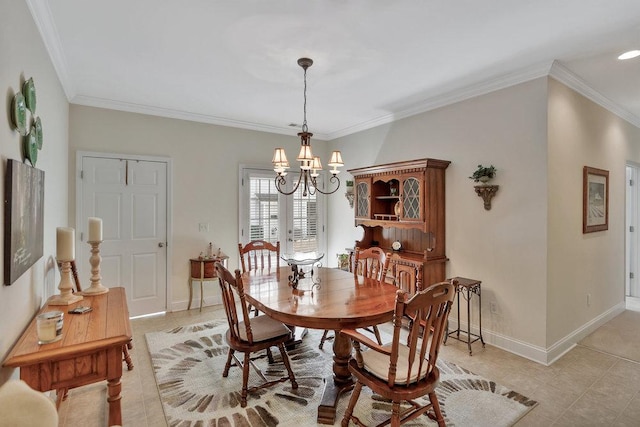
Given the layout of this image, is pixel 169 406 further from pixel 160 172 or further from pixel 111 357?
pixel 160 172

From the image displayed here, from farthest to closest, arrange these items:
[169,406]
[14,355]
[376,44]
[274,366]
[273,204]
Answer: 1. [273,204]
2. [274,366]
3. [376,44]
4. [169,406]
5. [14,355]

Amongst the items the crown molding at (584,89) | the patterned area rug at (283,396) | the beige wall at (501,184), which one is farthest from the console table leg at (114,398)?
the crown molding at (584,89)

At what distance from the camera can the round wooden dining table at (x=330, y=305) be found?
200cm

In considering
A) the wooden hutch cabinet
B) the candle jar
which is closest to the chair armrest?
the candle jar

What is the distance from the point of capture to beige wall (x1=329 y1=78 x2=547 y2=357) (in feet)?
9.84

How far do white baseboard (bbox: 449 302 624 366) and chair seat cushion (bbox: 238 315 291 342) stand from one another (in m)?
2.04

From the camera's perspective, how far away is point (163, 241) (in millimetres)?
4328

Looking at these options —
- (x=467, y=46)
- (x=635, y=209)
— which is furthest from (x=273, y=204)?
(x=635, y=209)

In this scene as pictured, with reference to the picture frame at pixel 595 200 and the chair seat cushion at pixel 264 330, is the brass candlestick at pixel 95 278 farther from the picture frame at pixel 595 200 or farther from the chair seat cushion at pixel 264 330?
the picture frame at pixel 595 200

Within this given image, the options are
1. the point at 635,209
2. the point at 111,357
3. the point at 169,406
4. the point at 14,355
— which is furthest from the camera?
the point at 635,209

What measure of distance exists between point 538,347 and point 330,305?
7.17 ft

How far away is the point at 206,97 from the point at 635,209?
6.32 m

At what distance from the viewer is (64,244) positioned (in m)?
2.22

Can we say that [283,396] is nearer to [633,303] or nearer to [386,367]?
[386,367]
